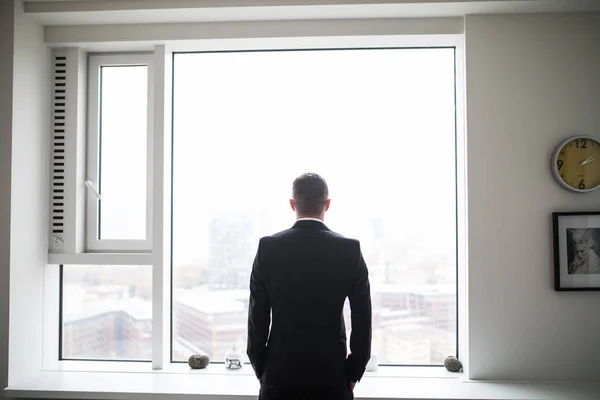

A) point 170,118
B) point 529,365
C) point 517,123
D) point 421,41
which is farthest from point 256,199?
point 529,365

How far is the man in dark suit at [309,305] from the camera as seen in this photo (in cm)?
178

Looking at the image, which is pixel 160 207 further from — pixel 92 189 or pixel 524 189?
pixel 524 189

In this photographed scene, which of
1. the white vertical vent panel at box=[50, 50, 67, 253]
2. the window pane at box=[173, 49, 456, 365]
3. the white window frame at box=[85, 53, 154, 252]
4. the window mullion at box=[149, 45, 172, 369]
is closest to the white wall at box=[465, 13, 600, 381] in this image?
the window pane at box=[173, 49, 456, 365]

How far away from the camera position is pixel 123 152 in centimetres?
285

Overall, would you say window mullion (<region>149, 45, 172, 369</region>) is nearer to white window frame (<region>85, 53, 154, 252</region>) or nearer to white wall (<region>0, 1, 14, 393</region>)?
white window frame (<region>85, 53, 154, 252</region>)

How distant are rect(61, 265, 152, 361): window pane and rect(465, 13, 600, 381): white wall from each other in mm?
1763

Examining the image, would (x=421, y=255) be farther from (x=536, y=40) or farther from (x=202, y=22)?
(x=202, y=22)

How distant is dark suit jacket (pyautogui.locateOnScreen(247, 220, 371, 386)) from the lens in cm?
178

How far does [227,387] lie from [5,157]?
5.02ft

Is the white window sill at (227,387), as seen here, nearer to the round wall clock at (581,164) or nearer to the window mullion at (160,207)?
the window mullion at (160,207)

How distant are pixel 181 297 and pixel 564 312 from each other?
1975 mm

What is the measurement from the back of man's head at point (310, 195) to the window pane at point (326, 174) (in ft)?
2.84

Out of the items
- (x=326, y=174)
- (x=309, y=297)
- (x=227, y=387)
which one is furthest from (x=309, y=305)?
(x=326, y=174)

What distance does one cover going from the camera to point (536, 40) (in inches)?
98.7
